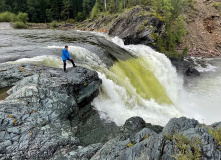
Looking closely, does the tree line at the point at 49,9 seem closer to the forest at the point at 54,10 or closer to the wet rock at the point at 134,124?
the forest at the point at 54,10

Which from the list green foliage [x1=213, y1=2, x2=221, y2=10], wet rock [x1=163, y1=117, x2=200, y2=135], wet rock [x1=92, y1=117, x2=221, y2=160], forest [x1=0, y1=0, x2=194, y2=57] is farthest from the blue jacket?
green foliage [x1=213, y1=2, x2=221, y2=10]

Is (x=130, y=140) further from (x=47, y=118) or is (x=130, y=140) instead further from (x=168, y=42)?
(x=168, y=42)

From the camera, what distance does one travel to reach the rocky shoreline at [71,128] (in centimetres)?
487

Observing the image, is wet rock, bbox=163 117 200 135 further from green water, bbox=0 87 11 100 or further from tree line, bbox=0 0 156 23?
tree line, bbox=0 0 156 23

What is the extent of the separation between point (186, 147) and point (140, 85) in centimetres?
A: 922


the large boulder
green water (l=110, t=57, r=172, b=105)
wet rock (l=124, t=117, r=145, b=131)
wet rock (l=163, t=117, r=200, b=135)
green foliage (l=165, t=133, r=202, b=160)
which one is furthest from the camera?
green water (l=110, t=57, r=172, b=105)

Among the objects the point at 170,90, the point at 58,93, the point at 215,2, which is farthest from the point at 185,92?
the point at 215,2

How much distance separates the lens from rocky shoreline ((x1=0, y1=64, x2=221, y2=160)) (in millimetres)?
4871

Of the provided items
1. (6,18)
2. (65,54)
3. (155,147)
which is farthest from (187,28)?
(6,18)

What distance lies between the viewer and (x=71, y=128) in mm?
7520

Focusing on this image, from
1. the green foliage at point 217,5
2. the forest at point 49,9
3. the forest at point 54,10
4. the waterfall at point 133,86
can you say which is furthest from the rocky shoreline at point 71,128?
the forest at point 49,9

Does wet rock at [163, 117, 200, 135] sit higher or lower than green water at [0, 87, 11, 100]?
lower

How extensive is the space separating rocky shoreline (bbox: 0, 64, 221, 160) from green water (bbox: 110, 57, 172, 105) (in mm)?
3985

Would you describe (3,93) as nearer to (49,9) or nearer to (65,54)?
(65,54)
